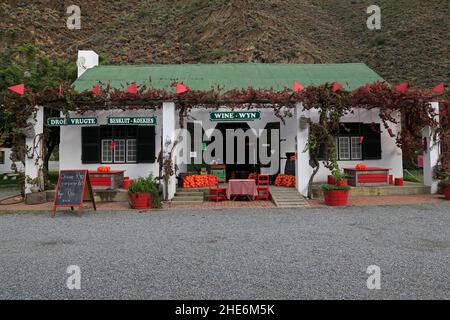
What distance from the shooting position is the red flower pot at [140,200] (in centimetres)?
962

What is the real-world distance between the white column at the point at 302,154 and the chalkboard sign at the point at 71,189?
21.4ft

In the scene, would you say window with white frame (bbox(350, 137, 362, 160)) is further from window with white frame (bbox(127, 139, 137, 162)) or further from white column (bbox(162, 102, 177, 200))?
window with white frame (bbox(127, 139, 137, 162))

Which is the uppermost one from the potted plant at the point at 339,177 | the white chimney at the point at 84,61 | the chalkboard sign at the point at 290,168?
the white chimney at the point at 84,61

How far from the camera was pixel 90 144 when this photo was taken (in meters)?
12.2

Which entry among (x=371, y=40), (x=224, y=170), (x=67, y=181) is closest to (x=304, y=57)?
(x=371, y=40)

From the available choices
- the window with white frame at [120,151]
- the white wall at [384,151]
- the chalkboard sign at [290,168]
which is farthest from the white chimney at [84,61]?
the white wall at [384,151]

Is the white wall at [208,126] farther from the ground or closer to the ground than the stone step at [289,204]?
farther from the ground

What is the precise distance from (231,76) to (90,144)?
21.8 feet

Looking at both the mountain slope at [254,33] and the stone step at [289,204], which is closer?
the stone step at [289,204]

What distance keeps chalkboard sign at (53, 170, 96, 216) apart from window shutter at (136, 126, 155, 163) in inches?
133

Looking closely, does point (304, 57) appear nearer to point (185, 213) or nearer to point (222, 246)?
point (185, 213)

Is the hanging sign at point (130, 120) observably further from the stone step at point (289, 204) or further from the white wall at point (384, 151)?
the white wall at point (384, 151)

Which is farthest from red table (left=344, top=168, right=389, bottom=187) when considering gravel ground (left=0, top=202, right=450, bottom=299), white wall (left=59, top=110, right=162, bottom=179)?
white wall (left=59, top=110, right=162, bottom=179)

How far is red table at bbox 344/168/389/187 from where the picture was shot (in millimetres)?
11367
